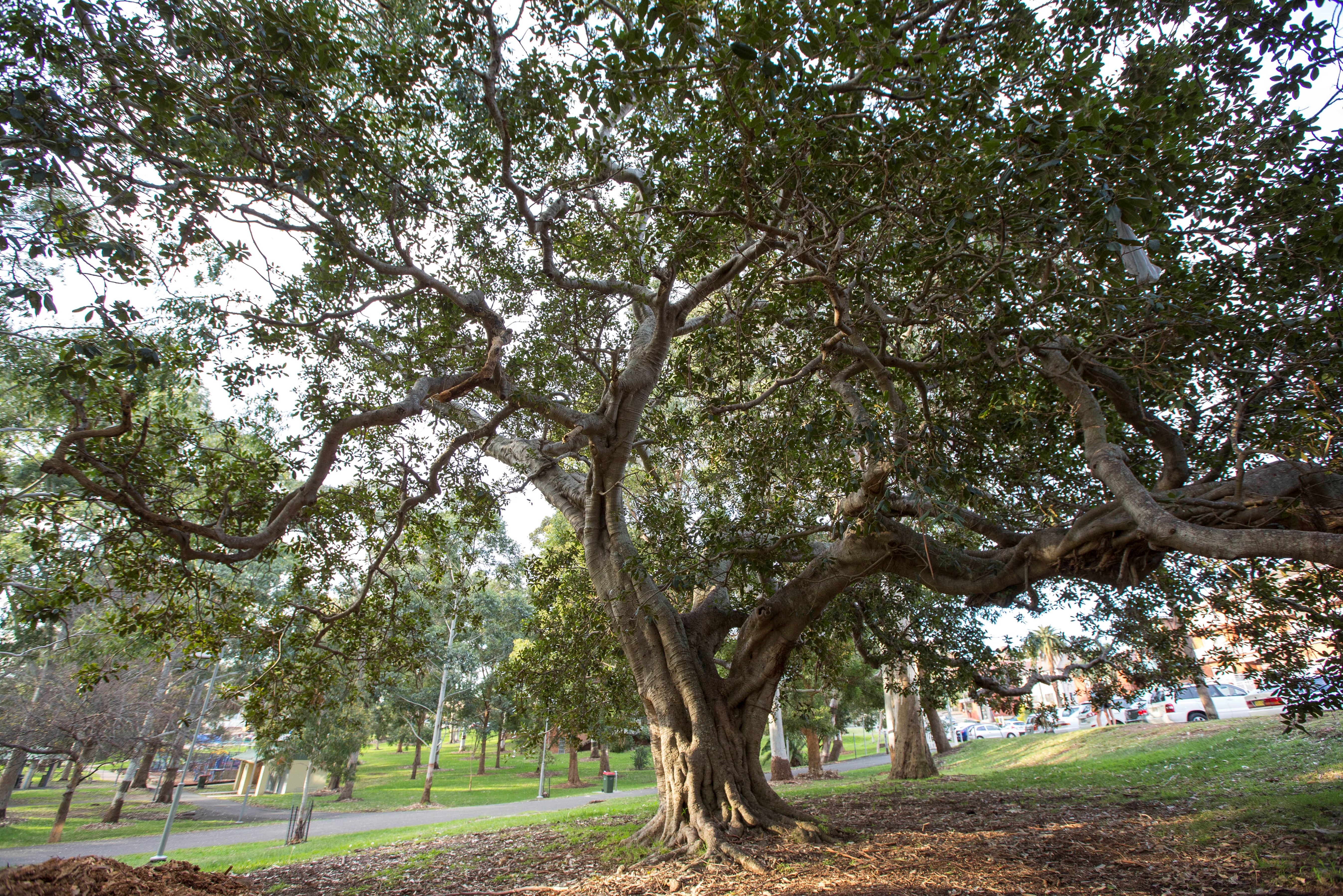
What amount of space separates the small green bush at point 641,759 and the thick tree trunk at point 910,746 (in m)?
16.7

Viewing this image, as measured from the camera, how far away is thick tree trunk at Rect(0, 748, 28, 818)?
18547 mm

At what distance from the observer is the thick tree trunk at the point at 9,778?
60.8ft

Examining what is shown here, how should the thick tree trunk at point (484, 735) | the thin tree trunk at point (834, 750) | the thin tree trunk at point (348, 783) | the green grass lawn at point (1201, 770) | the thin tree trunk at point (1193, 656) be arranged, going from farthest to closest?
the thin tree trunk at point (834, 750)
the thick tree trunk at point (484, 735)
the thin tree trunk at point (348, 783)
the thin tree trunk at point (1193, 656)
the green grass lawn at point (1201, 770)

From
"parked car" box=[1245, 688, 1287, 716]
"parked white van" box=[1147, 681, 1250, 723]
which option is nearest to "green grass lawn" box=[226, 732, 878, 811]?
"parked white van" box=[1147, 681, 1250, 723]

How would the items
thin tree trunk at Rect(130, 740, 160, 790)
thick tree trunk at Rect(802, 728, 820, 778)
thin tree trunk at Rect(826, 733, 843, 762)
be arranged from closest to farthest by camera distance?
1. thick tree trunk at Rect(802, 728, 820, 778)
2. thin tree trunk at Rect(130, 740, 160, 790)
3. thin tree trunk at Rect(826, 733, 843, 762)

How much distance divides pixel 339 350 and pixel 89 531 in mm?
2980

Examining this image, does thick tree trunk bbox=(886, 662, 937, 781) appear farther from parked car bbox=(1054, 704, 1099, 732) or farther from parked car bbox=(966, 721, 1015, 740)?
parked car bbox=(966, 721, 1015, 740)

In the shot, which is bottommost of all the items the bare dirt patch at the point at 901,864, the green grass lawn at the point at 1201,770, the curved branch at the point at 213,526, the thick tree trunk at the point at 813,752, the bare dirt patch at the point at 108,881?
the bare dirt patch at the point at 901,864

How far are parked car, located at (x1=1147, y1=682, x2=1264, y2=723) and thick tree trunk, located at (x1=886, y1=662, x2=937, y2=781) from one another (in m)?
11.2

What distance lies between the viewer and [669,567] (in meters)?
7.38

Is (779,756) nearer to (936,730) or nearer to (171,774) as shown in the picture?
(936,730)

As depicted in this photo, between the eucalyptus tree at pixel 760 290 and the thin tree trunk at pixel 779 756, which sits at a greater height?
the eucalyptus tree at pixel 760 290

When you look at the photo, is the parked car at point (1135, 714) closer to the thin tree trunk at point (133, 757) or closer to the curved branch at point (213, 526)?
the curved branch at point (213, 526)

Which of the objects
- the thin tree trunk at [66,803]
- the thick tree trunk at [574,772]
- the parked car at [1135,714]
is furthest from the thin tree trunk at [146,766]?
the parked car at [1135,714]
